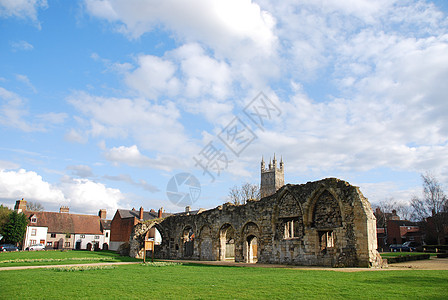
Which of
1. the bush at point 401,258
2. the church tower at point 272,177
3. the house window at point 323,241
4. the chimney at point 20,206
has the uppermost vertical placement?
the church tower at point 272,177

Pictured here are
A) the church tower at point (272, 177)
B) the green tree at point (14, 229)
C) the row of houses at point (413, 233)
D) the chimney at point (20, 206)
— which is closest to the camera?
the row of houses at point (413, 233)

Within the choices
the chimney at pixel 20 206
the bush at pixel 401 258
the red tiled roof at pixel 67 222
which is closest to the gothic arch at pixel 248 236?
the bush at pixel 401 258

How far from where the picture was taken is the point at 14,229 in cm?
4666

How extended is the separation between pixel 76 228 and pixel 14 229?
11.1m

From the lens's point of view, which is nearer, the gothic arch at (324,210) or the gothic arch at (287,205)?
the gothic arch at (324,210)

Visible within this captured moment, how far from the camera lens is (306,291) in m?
8.41

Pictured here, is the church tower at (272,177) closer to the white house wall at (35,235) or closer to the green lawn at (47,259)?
the white house wall at (35,235)

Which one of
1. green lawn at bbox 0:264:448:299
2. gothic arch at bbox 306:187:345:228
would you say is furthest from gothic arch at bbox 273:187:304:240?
green lawn at bbox 0:264:448:299

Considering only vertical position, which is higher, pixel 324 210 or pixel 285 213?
pixel 324 210

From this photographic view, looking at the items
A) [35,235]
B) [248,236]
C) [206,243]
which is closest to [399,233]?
[206,243]

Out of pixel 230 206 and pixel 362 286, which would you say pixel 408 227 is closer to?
pixel 230 206

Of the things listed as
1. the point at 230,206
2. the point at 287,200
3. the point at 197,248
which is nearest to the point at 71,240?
the point at 197,248

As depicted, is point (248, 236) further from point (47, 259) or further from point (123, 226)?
point (123, 226)

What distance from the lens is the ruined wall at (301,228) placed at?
17297 millimetres
